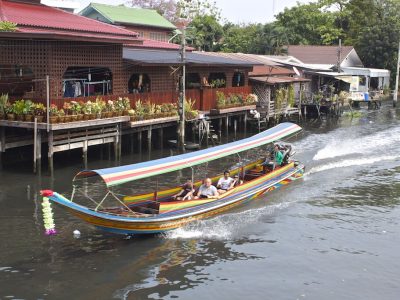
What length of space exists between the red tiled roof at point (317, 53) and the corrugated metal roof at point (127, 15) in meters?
19.0

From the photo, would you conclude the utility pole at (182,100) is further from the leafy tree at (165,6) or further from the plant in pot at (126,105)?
the leafy tree at (165,6)

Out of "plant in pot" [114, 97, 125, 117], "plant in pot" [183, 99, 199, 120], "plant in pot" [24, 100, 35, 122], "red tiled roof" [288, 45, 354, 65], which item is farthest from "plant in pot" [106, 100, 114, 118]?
"red tiled roof" [288, 45, 354, 65]

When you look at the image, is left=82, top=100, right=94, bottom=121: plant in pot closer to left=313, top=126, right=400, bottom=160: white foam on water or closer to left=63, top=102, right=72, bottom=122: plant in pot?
left=63, top=102, right=72, bottom=122: plant in pot

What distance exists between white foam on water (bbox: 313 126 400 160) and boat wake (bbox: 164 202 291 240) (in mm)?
11106

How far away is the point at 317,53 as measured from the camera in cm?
5997

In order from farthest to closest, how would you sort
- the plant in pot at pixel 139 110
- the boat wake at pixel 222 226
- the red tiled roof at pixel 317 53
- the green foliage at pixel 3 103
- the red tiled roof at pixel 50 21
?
the red tiled roof at pixel 317 53, the plant in pot at pixel 139 110, the red tiled roof at pixel 50 21, the green foliage at pixel 3 103, the boat wake at pixel 222 226

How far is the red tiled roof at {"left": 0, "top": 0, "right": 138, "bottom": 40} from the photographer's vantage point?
71.5ft

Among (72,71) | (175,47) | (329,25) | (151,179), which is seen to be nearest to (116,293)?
(151,179)

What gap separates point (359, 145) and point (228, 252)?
782 inches

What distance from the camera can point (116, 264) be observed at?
1266cm

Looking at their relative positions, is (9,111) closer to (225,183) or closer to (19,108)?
(19,108)

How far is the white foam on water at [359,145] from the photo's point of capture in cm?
2877

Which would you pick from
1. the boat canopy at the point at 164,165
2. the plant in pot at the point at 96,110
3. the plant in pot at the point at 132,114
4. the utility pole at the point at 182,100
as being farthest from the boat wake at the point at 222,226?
the utility pole at the point at 182,100

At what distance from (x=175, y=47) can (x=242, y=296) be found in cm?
2689
